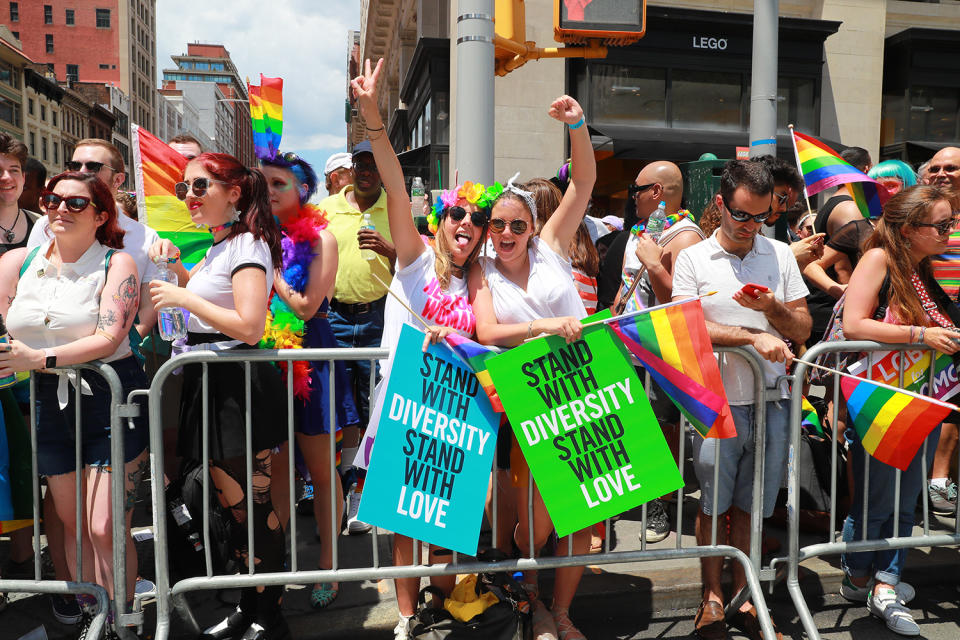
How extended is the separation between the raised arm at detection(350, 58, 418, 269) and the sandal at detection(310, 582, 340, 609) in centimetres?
167

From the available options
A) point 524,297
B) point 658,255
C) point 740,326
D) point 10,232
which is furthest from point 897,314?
point 10,232

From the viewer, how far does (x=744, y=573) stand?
3461mm

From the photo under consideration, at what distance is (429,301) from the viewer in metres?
3.24

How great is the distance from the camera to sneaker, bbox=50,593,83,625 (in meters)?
3.35

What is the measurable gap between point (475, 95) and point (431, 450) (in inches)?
94.0

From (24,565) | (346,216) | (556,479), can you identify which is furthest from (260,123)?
(24,565)

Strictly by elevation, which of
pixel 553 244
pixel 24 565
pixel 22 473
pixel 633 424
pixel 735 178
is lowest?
pixel 24 565

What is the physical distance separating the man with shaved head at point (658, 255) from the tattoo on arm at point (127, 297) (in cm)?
259

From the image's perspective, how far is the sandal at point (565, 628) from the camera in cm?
324

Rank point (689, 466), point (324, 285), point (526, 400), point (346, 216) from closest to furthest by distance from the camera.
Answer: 1. point (526, 400)
2. point (324, 285)
3. point (346, 216)
4. point (689, 466)

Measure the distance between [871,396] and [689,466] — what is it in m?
2.19

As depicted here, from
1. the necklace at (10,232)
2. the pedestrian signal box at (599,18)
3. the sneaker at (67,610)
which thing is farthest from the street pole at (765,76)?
the sneaker at (67,610)

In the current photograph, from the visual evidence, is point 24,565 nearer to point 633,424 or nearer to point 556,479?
point 556,479

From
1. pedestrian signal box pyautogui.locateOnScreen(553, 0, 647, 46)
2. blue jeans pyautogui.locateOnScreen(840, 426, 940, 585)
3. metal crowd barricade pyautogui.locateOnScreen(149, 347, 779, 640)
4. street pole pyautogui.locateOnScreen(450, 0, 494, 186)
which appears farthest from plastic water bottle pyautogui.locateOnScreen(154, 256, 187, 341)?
pedestrian signal box pyautogui.locateOnScreen(553, 0, 647, 46)
